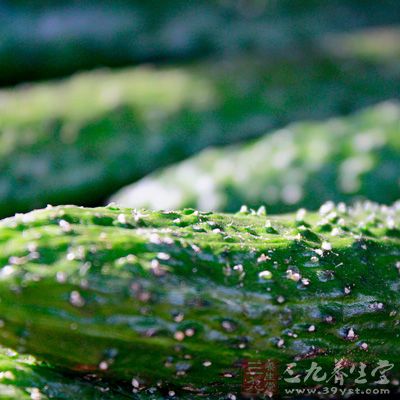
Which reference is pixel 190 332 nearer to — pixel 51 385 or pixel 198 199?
pixel 51 385

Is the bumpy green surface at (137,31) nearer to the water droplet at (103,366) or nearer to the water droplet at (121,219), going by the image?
the water droplet at (121,219)

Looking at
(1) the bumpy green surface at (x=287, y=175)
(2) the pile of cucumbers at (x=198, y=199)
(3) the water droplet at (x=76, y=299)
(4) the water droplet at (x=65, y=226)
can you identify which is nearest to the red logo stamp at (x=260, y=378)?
(2) the pile of cucumbers at (x=198, y=199)

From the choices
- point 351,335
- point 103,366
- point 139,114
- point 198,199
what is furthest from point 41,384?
point 139,114

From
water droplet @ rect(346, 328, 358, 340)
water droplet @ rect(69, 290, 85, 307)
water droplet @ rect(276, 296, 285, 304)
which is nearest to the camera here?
water droplet @ rect(69, 290, 85, 307)

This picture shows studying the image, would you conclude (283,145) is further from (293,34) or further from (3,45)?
(3,45)

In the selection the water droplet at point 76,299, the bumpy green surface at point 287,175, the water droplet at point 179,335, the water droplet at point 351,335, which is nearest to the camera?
the water droplet at point 76,299

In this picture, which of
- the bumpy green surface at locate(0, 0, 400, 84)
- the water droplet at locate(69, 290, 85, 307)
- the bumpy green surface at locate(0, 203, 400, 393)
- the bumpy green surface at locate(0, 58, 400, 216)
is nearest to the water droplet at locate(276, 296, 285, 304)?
the bumpy green surface at locate(0, 203, 400, 393)

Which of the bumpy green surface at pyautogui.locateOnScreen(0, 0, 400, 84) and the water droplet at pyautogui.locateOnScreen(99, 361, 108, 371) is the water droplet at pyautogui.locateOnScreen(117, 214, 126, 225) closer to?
the water droplet at pyautogui.locateOnScreen(99, 361, 108, 371)
